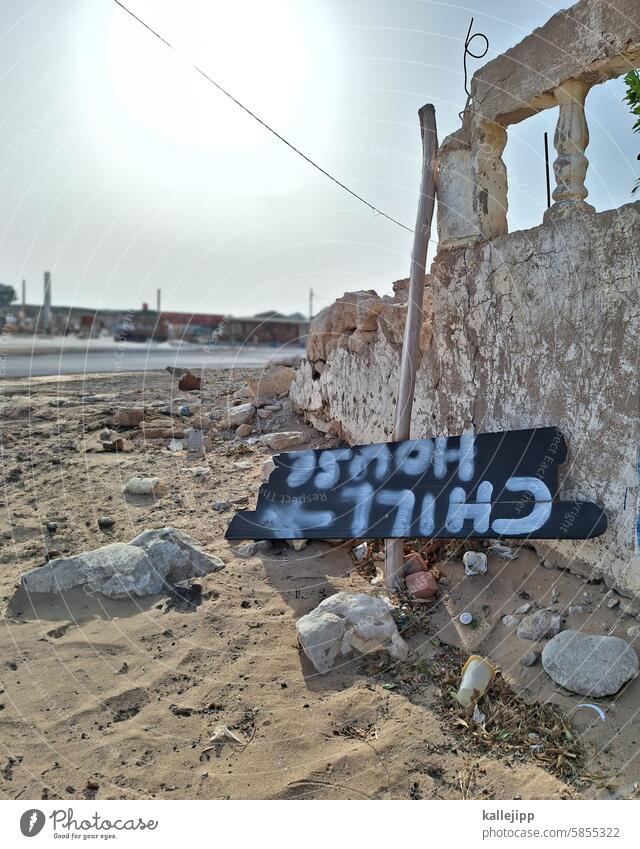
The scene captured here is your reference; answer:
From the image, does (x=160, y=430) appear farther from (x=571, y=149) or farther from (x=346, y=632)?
(x=571, y=149)

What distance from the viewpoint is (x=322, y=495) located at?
3.82 meters

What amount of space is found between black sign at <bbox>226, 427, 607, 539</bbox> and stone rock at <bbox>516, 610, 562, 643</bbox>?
0.36m

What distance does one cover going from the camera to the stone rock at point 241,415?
6.53m

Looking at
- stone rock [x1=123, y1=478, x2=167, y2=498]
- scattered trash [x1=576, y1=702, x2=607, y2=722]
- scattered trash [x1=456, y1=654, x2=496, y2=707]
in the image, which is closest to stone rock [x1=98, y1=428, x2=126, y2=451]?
stone rock [x1=123, y1=478, x2=167, y2=498]

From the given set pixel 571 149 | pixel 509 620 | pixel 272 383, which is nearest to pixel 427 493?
pixel 509 620

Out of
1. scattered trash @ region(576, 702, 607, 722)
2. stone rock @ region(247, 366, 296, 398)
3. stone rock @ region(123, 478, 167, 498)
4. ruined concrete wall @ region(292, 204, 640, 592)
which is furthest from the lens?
stone rock @ region(247, 366, 296, 398)

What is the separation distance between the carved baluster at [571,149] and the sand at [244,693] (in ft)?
5.87

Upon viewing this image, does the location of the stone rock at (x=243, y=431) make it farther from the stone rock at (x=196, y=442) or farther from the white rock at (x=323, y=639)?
the white rock at (x=323, y=639)

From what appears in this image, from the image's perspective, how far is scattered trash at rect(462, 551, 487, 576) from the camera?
3.14m

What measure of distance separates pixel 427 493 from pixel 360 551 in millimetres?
644

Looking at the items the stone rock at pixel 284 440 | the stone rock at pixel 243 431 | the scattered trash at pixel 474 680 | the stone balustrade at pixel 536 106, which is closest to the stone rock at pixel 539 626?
the scattered trash at pixel 474 680

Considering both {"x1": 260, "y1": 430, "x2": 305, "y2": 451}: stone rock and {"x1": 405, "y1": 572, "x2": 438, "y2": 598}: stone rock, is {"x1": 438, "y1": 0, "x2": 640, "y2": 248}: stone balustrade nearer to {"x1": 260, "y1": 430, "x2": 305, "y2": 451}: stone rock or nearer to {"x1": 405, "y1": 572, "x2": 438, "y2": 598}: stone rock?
{"x1": 405, "y1": 572, "x2": 438, "y2": 598}: stone rock

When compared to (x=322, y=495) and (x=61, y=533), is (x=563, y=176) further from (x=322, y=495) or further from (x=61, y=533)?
(x=61, y=533)

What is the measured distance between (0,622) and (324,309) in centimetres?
375
